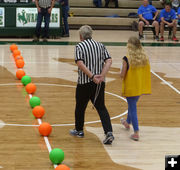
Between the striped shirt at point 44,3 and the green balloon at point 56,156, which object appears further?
the striped shirt at point 44,3

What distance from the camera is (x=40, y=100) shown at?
9375mm

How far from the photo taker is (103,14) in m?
22.8

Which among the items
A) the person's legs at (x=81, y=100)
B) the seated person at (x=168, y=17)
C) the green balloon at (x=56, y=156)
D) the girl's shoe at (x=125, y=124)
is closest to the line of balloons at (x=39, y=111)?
the green balloon at (x=56, y=156)

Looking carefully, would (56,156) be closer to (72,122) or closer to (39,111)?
(72,122)

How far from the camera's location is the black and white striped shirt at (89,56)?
6602 mm

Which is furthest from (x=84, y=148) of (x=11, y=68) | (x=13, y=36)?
(x=13, y=36)

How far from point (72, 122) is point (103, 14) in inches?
605

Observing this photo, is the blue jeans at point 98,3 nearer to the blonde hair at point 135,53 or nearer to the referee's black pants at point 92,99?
the blonde hair at point 135,53

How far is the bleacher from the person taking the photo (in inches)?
866

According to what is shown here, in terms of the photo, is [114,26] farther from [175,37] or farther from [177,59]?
[177,59]

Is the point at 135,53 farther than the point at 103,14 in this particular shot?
No

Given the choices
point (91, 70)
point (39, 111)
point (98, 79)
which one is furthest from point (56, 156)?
point (39, 111)

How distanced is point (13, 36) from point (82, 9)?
480 cm

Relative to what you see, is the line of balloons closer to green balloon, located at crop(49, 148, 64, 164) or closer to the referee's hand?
green balloon, located at crop(49, 148, 64, 164)
